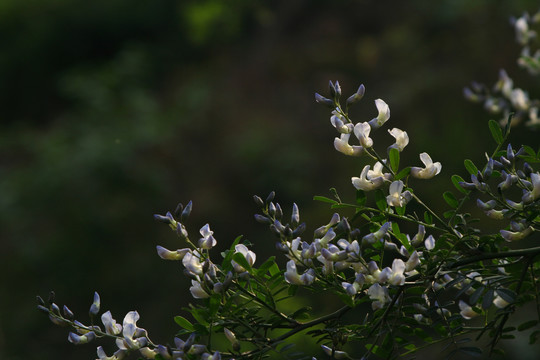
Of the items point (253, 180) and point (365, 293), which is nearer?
point (365, 293)

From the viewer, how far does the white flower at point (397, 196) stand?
921 mm

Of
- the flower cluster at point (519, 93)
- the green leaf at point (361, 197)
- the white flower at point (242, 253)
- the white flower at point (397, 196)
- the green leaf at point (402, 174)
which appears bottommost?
the flower cluster at point (519, 93)

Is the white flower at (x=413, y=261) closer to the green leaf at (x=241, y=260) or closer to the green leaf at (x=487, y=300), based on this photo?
the green leaf at (x=487, y=300)

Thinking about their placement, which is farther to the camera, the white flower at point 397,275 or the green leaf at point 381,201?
the green leaf at point 381,201

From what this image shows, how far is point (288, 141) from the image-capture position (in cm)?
509

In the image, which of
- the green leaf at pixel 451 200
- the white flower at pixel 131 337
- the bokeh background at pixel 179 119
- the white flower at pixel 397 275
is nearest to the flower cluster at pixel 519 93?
the green leaf at pixel 451 200

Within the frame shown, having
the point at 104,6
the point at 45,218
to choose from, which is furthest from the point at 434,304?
the point at 104,6

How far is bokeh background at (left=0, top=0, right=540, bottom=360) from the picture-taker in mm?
4438

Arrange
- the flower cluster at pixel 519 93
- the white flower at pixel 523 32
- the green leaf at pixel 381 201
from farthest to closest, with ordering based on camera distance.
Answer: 1. the white flower at pixel 523 32
2. the flower cluster at pixel 519 93
3. the green leaf at pixel 381 201

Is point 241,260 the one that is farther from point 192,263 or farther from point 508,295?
point 508,295

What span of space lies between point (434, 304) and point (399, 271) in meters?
0.13

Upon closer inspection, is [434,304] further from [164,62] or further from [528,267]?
[164,62]

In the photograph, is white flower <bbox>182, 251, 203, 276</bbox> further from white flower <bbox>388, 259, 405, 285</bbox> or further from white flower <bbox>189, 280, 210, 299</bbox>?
white flower <bbox>388, 259, 405, 285</bbox>

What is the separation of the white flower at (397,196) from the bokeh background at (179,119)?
2734 millimetres
